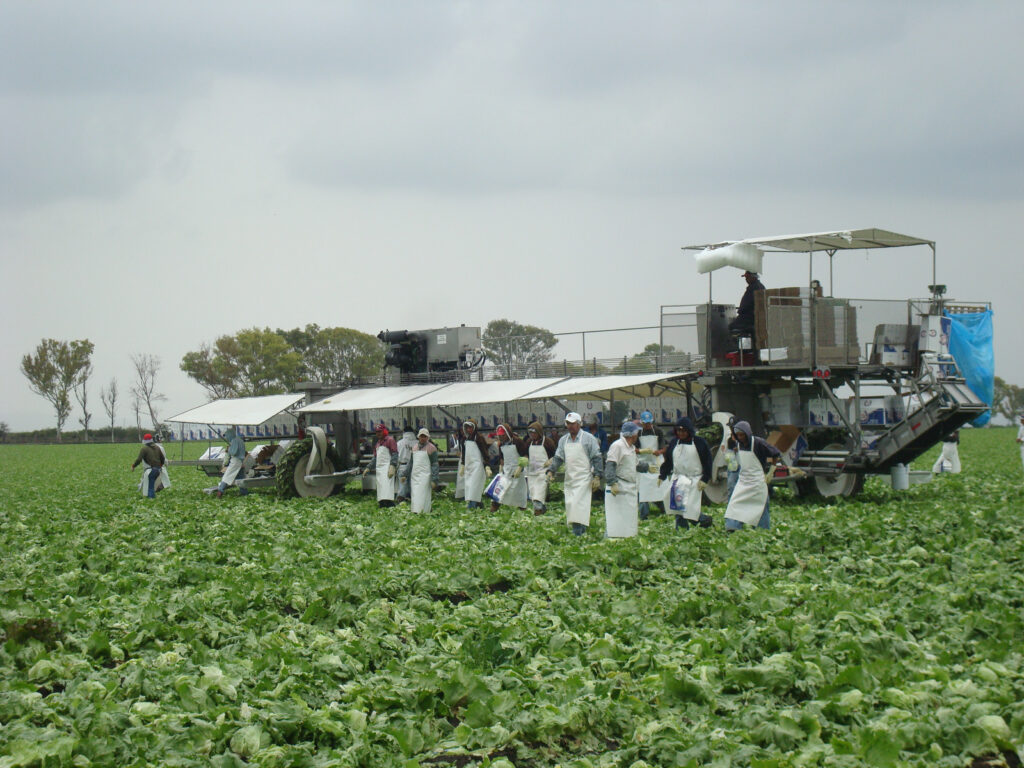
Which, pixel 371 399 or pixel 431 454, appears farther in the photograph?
pixel 371 399

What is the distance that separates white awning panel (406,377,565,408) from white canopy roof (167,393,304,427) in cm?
349

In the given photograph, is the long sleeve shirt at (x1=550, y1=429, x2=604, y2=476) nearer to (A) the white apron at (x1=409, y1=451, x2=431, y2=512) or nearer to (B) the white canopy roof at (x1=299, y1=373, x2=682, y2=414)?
(B) the white canopy roof at (x1=299, y1=373, x2=682, y2=414)

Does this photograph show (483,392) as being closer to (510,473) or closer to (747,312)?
(510,473)

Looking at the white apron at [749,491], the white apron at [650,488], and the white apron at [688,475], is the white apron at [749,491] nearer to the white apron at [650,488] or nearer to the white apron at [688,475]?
the white apron at [688,475]

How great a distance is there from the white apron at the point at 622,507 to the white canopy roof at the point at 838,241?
22.9 feet

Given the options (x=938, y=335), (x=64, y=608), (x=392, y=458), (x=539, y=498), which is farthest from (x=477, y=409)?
(x=64, y=608)

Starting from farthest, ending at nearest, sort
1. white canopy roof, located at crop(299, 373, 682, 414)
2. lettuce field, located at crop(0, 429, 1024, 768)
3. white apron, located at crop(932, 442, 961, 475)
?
white apron, located at crop(932, 442, 961, 475), white canopy roof, located at crop(299, 373, 682, 414), lettuce field, located at crop(0, 429, 1024, 768)

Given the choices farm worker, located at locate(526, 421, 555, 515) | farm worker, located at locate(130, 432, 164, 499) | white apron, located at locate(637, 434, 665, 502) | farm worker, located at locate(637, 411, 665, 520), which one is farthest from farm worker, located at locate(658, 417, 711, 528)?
farm worker, located at locate(130, 432, 164, 499)

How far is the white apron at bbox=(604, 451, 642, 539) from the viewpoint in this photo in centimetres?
1353

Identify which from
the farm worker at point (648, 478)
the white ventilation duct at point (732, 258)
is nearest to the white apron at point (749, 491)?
the farm worker at point (648, 478)

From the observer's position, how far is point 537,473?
17.8 m

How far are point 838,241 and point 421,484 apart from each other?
871cm

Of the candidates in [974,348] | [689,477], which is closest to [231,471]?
[689,477]

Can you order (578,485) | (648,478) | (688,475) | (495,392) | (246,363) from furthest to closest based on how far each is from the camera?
(246,363) → (495,392) → (648,478) → (688,475) → (578,485)
